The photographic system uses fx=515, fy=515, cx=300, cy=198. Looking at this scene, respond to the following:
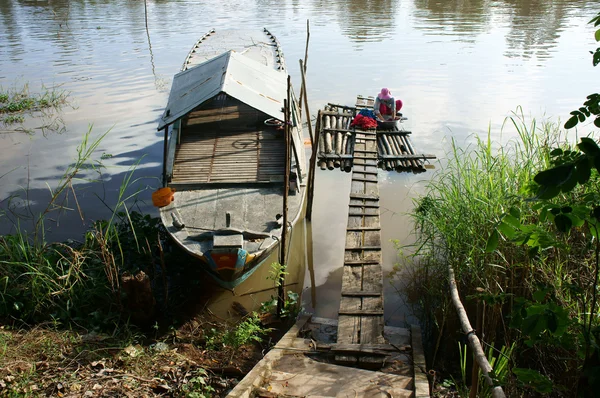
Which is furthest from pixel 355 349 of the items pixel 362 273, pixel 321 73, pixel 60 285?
pixel 321 73

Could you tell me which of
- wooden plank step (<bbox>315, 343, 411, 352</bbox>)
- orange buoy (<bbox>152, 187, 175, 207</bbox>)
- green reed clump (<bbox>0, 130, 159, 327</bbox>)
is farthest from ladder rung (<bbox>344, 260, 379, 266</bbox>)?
orange buoy (<bbox>152, 187, 175, 207</bbox>)

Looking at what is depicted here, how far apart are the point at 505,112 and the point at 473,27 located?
10.7 meters

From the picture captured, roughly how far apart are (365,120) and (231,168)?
3.78 metres

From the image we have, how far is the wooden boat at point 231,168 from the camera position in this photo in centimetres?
584

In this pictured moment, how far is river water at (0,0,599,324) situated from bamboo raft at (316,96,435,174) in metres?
0.38

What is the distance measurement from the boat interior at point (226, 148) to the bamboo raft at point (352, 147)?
114cm

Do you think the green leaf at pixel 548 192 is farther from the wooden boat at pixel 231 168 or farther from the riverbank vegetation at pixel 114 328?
the wooden boat at pixel 231 168

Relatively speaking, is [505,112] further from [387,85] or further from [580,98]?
[387,85]

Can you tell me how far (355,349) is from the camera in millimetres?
4453

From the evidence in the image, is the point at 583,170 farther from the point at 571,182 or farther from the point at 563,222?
the point at 563,222

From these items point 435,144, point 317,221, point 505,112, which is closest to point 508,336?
point 317,221

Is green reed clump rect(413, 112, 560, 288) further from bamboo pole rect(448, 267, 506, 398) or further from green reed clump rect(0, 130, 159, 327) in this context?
green reed clump rect(0, 130, 159, 327)

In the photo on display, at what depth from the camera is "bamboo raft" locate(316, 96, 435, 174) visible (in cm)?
913

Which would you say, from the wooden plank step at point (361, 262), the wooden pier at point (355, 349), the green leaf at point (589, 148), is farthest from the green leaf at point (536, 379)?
the wooden plank step at point (361, 262)
